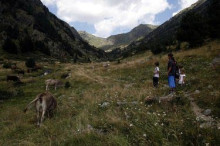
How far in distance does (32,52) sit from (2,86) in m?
66.0

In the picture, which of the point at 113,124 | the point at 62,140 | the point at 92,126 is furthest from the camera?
the point at 92,126

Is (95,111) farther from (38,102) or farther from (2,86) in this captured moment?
(2,86)

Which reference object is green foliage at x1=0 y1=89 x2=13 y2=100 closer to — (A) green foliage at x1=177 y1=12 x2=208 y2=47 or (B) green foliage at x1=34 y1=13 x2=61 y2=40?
(A) green foliage at x1=177 y1=12 x2=208 y2=47

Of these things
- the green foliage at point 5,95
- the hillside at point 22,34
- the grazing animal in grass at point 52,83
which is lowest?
the green foliage at point 5,95

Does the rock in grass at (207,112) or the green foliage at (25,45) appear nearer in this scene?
the rock in grass at (207,112)

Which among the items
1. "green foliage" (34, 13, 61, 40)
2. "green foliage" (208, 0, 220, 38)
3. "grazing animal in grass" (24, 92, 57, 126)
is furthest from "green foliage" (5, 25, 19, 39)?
"grazing animal in grass" (24, 92, 57, 126)

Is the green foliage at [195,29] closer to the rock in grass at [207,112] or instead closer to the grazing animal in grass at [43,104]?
the rock in grass at [207,112]

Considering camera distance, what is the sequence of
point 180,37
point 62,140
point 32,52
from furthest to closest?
point 32,52 → point 180,37 → point 62,140

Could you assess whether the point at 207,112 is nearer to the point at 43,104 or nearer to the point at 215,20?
the point at 43,104

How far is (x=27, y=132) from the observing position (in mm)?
8555

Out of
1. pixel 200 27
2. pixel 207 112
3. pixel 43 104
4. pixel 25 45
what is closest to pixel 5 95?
pixel 43 104

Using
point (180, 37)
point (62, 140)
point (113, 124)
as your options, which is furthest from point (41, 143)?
point (180, 37)

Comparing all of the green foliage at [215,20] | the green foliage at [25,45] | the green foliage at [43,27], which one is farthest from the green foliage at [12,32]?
the green foliage at [215,20]

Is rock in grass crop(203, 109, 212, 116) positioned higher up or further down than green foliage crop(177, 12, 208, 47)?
further down
